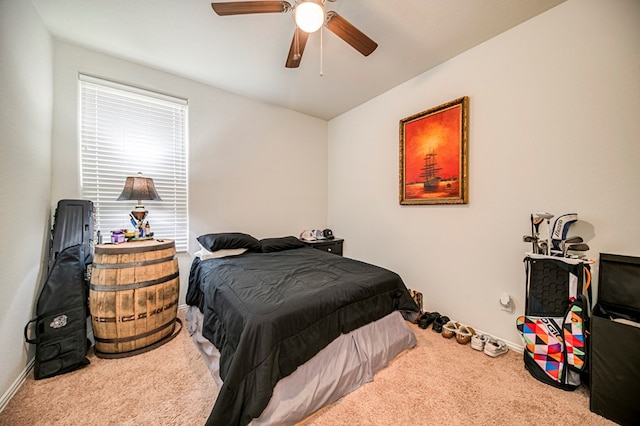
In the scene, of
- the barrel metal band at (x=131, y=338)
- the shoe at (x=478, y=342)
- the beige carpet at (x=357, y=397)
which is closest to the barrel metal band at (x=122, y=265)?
the barrel metal band at (x=131, y=338)

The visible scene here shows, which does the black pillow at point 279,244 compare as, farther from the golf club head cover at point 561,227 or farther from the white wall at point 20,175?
the golf club head cover at point 561,227

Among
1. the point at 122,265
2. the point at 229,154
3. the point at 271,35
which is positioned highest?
the point at 271,35

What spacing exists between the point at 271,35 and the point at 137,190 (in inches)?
73.3

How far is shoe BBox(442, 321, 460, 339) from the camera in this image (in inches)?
81.4

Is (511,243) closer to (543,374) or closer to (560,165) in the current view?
(560,165)

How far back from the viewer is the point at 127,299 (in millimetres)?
1695

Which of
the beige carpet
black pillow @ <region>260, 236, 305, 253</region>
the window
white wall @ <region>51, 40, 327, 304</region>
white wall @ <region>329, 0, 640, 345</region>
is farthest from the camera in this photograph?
black pillow @ <region>260, 236, 305, 253</region>

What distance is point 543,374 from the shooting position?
5.05 ft

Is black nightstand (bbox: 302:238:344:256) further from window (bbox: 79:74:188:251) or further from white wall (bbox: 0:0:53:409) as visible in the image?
white wall (bbox: 0:0:53:409)

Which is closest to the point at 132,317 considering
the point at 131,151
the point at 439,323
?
the point at 131,151

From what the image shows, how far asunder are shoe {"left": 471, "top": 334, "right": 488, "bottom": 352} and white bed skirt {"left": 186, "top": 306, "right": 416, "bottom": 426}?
0.52 metres

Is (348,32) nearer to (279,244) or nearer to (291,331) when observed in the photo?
(291,331)

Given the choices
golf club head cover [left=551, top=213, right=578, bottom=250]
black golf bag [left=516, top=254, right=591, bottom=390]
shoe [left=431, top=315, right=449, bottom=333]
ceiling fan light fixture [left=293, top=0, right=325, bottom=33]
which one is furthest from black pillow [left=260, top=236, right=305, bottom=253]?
golf club head cover [left=551, top=213, right=578, bottom=250]

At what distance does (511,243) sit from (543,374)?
37.3 inches
